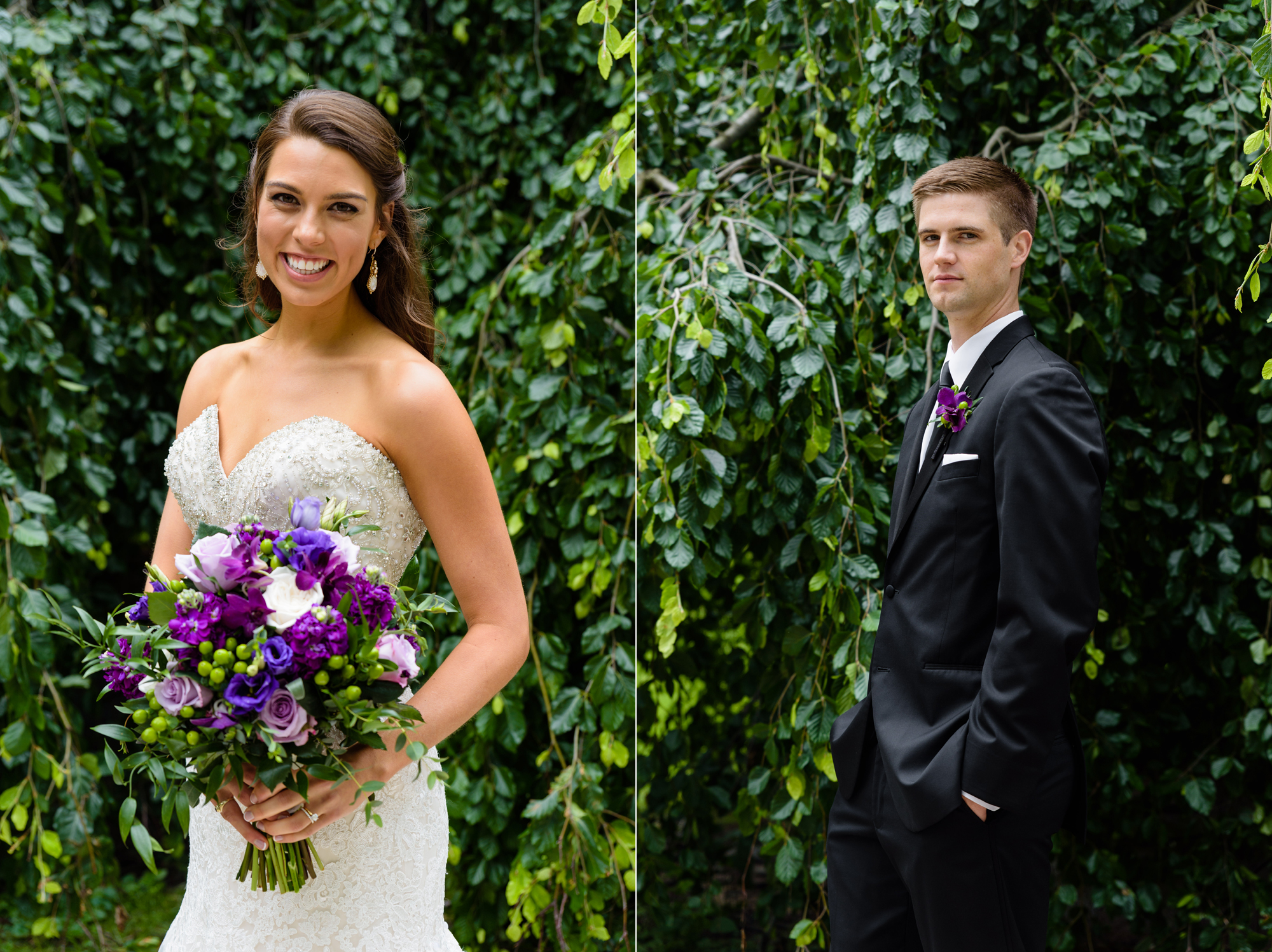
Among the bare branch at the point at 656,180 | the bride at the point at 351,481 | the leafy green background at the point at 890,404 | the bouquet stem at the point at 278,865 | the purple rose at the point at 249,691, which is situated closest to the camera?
the purple rose at the point at 249,691

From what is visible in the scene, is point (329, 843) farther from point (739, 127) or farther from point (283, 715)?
point (739, 127)

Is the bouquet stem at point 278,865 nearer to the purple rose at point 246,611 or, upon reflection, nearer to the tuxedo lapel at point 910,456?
the purple rose at point 246,611

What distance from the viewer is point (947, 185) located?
1292mm

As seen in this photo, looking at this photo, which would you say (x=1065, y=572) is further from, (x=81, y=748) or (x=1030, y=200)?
(x=81, y=748)

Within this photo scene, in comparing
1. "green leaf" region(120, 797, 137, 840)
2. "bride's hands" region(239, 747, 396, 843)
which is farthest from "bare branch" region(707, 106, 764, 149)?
"green leaf" region(120, 797, 137, 840)

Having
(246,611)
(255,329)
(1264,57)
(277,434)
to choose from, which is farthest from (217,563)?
(255,329)

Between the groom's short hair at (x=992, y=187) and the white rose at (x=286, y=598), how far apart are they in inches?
33.7

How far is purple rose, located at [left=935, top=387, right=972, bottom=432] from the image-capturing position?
1.25m

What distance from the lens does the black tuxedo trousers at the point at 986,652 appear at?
3.64ft

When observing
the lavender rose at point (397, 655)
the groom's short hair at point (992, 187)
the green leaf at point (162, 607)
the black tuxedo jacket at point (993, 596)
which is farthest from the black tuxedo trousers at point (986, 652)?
the green leaf at point (162, 607)

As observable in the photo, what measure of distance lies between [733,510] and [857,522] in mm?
238

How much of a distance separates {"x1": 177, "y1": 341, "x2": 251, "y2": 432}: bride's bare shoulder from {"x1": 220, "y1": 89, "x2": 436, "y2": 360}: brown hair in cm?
7

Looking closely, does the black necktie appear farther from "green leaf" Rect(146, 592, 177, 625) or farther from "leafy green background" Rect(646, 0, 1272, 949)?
"green leaf" Rect(146, 592, 177, 625)

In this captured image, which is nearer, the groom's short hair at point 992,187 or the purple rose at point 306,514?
the purple rose at point 306,514
